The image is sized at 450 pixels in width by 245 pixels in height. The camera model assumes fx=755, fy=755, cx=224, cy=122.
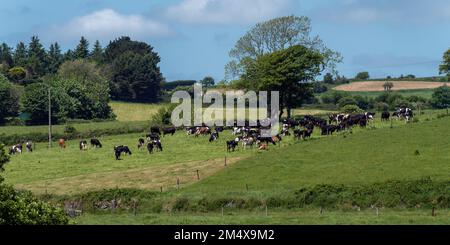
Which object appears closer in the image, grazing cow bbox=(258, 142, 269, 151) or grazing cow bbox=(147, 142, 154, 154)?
grazing cow bbox=(258, 142, 269, 151)

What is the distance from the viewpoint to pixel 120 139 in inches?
2923

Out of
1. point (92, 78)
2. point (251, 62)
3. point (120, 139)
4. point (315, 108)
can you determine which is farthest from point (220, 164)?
point (92, 78)

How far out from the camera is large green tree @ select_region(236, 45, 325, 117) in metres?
86.3

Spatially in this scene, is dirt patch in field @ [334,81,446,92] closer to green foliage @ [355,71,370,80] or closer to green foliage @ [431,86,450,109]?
green foliage @ [431,86,450,109]

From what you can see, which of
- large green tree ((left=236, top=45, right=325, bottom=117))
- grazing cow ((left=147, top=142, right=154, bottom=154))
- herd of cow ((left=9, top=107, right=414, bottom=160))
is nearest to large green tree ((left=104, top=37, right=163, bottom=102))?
large green tree ((left=236, top=45, right=325, bottom=117))

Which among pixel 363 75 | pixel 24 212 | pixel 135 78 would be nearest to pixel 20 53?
pixel 135 78

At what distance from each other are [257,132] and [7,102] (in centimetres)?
6374

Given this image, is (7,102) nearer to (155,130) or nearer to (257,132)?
(155,130)

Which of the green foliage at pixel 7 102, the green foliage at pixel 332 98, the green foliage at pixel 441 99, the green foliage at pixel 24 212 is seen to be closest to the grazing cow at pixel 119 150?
the green foliage at pixel 24 212

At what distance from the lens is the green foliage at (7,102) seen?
11688cm

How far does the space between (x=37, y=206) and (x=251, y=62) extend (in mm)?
72993

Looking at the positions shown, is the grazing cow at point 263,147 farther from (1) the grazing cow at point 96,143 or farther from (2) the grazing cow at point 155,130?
(2) the grazing cow at point 155,130

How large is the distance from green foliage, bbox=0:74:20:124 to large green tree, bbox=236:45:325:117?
153ft

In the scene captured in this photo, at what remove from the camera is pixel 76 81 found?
132m
